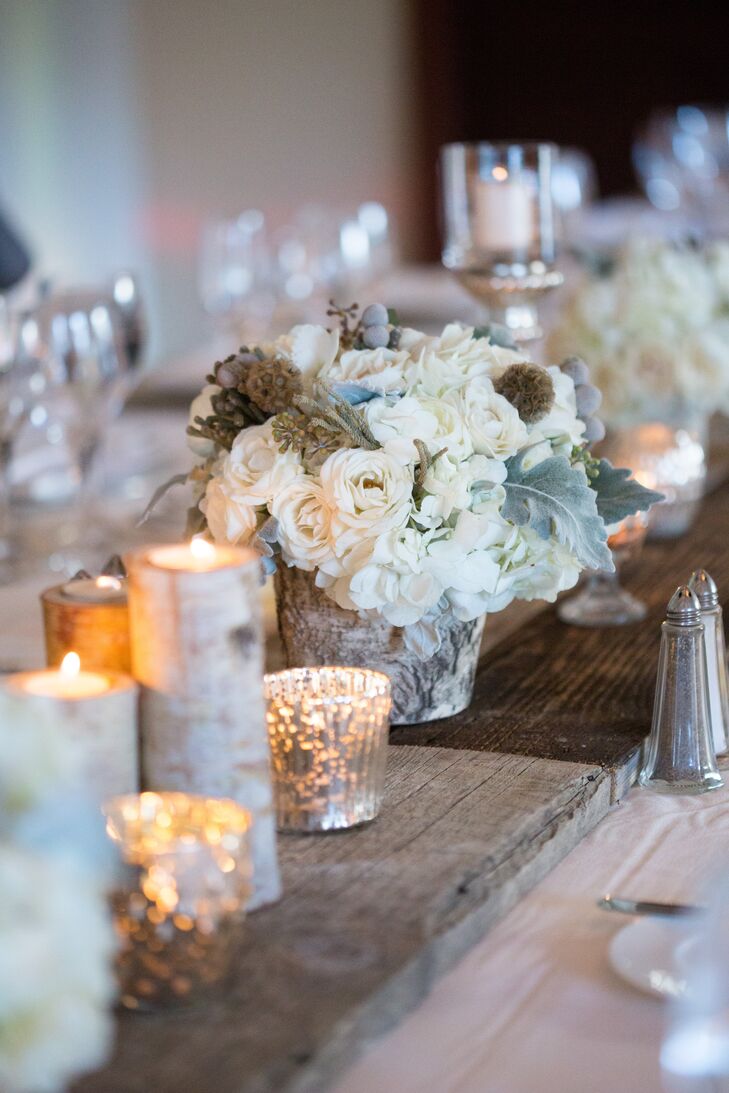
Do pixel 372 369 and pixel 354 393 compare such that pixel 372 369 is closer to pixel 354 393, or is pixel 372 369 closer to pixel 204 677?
pixel 354 393

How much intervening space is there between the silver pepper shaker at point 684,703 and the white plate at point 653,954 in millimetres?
278

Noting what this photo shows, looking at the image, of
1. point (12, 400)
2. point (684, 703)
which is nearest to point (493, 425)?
point (684, 703)

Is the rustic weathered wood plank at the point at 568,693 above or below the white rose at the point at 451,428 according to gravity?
below

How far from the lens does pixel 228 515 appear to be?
43.1 inches

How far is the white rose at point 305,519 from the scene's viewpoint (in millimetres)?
1057

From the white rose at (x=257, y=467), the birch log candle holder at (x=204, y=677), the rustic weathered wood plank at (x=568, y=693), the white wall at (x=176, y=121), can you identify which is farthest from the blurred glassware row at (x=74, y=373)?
the white wall at (x=176, y=121)

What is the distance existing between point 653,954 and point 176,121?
547 cm

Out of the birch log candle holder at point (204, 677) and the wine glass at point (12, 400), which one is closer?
the birch log candle holder at point (204, 677)

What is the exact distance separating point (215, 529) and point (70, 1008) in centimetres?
54

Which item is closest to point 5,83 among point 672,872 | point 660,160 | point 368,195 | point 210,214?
point 210,214

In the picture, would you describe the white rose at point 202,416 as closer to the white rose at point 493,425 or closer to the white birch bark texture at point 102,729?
the white rose at point 493,425

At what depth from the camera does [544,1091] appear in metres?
0.72

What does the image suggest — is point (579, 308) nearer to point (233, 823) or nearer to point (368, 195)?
point (233, 823)

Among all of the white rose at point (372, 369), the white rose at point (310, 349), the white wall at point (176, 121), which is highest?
the white wall at point (176, 121)
